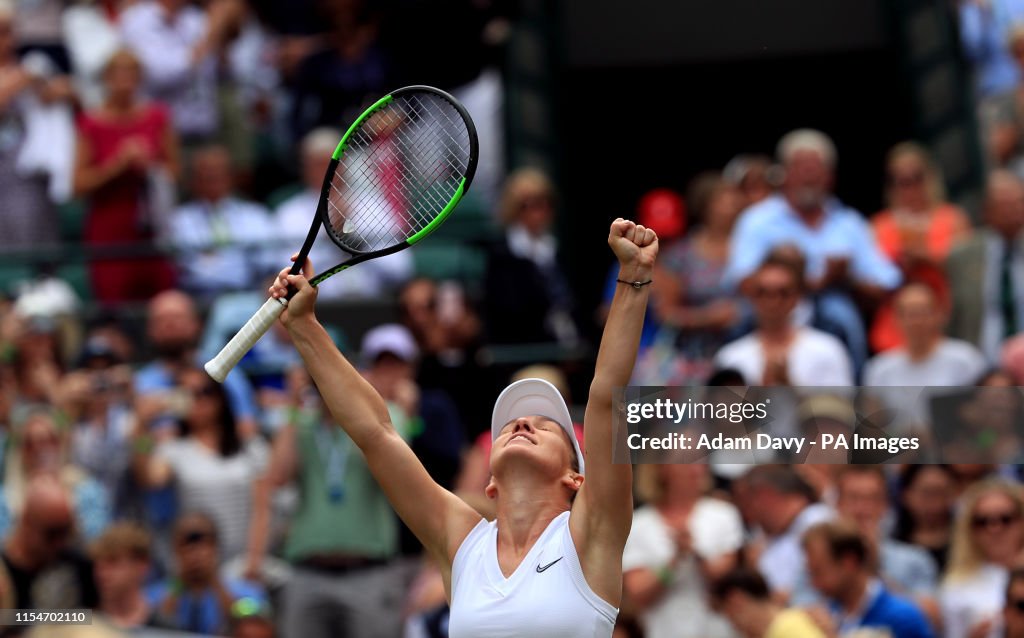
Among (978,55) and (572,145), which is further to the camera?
→ (572,145)

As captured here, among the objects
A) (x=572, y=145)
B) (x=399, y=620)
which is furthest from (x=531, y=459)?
(x=572, y=145)

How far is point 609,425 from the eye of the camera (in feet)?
14.7

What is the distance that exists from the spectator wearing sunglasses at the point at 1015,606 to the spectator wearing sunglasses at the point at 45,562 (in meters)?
3.83

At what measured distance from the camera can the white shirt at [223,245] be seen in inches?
420

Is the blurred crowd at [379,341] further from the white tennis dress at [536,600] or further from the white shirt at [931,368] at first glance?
the white tennis dress at [536,600]

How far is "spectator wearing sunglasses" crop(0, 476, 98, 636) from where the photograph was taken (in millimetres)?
7945

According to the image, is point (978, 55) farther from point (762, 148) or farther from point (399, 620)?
point (399, 620)

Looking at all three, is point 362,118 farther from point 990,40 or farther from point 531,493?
point 990,40

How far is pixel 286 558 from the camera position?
27.8 feet

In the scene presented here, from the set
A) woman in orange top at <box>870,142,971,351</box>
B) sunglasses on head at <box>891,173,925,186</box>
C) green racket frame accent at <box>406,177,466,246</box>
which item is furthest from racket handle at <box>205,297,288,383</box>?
sunglasses on head at <box>891,173,925,186</box>

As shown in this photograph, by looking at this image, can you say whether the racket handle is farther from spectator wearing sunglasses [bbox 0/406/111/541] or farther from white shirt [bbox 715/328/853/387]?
spectator wearing sunglasses [bbox 0/406/111/541]

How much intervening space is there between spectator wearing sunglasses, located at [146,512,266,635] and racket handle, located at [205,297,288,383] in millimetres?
3199

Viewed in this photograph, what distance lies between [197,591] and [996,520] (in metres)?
3.46

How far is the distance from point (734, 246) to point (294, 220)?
280cm
